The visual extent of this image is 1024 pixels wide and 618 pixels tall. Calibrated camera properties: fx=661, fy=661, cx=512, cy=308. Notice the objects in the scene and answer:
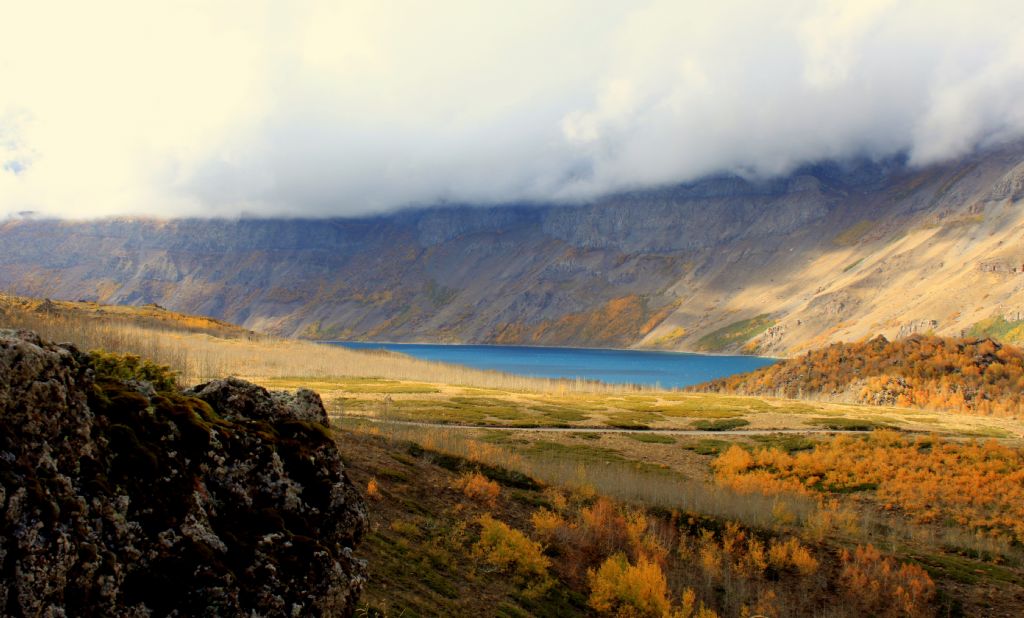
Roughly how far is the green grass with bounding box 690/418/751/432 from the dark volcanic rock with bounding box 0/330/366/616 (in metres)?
44.0

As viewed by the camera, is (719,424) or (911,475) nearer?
(911,475)

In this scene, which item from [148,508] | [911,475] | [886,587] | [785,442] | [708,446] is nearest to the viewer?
[148,508]

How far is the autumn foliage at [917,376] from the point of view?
67.4 metres

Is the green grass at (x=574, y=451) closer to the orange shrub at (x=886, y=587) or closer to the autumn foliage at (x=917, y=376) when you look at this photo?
the orange shrub at (x=886, y=587)

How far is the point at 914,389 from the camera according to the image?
72.1 m

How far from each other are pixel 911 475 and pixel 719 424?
19114 mm

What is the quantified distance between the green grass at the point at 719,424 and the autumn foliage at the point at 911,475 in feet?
32.0

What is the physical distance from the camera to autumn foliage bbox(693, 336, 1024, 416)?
6743 cm

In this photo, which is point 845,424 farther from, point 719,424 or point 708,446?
Answer: point 708,446

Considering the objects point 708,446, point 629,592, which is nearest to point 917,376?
point 708,446

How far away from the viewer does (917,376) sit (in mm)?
73750

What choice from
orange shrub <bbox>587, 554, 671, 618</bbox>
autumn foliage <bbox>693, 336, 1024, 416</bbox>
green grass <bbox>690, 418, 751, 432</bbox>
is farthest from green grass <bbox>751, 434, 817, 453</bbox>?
autumn foliage <bbox>693, 336, 1024, 416</bbox>

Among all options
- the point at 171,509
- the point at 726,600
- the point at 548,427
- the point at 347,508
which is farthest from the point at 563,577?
the point at 548,427

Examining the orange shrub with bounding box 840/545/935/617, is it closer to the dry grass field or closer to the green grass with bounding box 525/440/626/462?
the dry grass field
